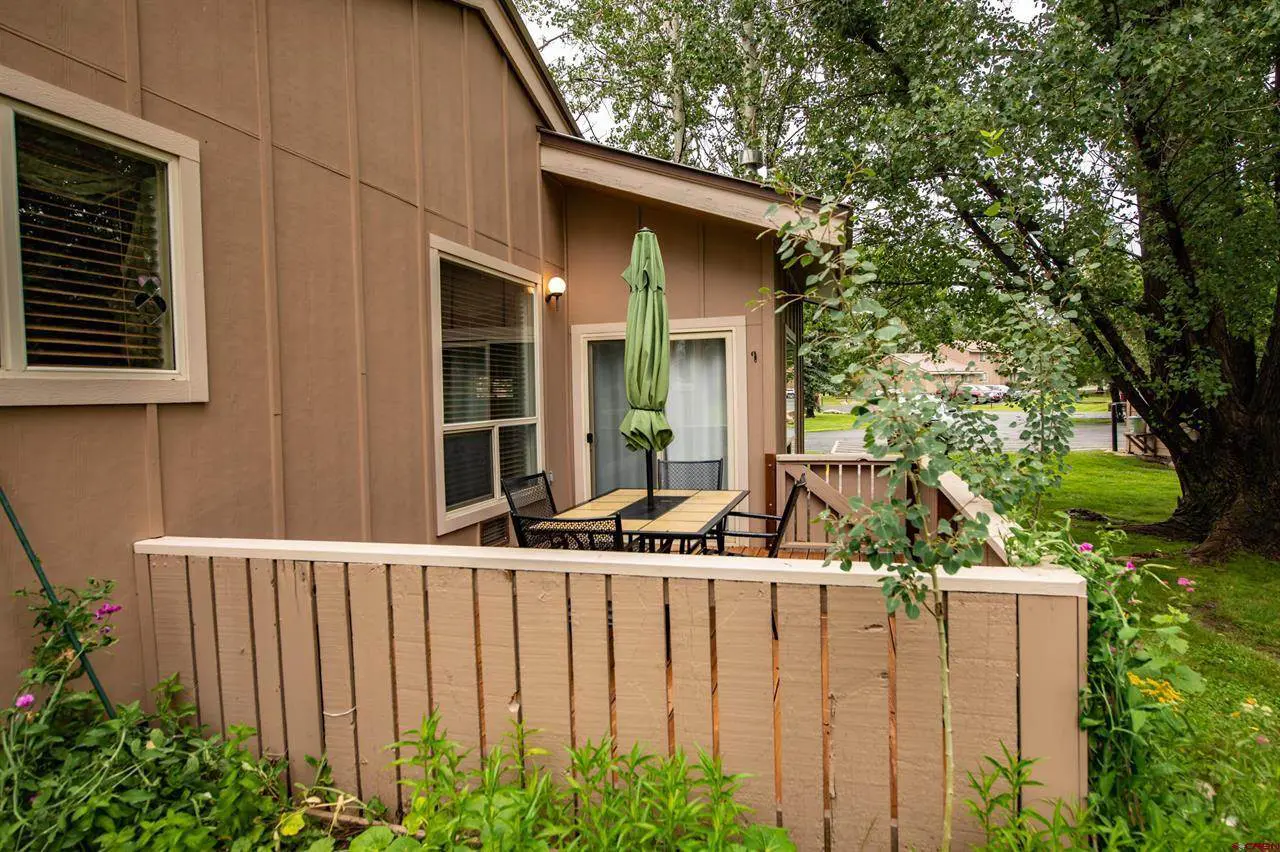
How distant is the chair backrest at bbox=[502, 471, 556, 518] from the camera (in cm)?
369

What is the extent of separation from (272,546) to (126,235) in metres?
1.26

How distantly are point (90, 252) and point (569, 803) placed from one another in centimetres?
235

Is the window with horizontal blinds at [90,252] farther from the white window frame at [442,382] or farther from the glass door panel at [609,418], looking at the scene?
the glass door panel at [609,418]

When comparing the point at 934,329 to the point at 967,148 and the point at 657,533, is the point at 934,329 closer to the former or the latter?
the point at 967,148

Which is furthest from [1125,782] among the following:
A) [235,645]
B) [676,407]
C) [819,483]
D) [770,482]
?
[676,407]

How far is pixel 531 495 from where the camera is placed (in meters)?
3.99

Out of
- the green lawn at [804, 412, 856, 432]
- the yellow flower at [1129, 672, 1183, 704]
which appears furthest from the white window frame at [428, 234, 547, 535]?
the green lawn at [804, 412, 856, 432]

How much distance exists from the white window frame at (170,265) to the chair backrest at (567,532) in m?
1.46

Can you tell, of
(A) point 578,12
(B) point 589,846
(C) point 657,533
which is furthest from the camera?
(A) point 578,12

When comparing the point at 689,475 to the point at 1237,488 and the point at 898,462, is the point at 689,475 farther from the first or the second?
the point at 1237,488

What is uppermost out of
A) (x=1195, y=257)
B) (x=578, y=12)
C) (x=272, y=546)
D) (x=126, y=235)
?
(x=578, y=12)

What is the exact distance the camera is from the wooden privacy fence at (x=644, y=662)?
1611 mm

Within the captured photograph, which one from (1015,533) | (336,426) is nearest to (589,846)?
(1015,533)

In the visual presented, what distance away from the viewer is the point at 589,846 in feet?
5.47
